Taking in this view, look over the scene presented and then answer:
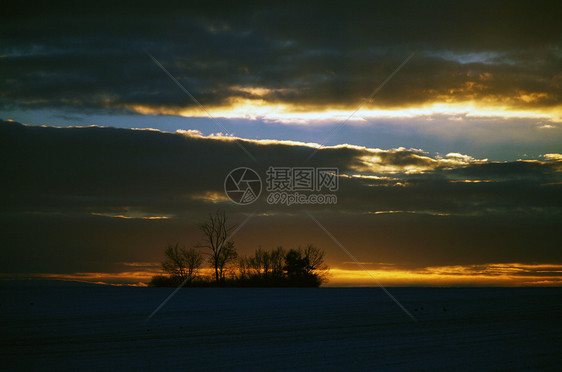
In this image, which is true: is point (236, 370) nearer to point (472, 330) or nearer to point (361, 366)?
point (361, 366)

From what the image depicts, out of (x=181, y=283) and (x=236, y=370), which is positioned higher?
(x=236, y=370)

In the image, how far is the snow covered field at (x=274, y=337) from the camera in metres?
13.1

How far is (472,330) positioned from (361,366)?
8492 millimetres

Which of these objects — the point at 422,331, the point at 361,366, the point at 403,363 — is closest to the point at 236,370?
the point at 361,366

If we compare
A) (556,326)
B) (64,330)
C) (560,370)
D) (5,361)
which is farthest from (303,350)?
(556,326)

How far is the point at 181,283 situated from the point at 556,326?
45306mm

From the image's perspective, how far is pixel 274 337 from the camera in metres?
17.1

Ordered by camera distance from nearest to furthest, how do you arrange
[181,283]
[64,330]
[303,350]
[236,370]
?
[236,370] < [303,350] < [64,330] < [181,283]

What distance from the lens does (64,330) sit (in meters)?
18.3

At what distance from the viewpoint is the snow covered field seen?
1306cm

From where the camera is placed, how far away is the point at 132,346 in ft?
50.1

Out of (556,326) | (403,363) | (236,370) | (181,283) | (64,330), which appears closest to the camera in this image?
(236,370)

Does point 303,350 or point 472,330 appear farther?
point 472,330

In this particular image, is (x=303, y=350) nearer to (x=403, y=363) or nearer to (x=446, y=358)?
(x=403, y=363)
